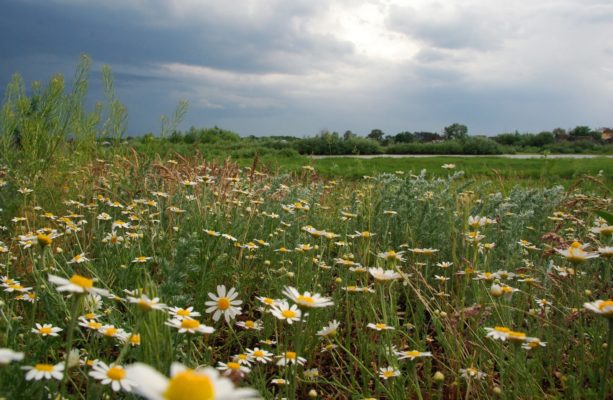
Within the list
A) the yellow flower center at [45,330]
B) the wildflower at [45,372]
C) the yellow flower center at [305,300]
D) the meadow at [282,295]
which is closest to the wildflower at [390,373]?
the meadow at [282,295]

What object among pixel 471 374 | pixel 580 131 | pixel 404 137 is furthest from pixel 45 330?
pixel 580 131

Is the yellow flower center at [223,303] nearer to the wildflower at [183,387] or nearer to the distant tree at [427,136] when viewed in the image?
the wildflower at [183,387]

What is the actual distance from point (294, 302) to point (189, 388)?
138 centimetres

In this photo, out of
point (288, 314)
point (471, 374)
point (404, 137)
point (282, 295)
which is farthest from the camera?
point (404, 137)

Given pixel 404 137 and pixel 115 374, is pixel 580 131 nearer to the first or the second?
pixel 404 137

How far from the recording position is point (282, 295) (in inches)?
97.0

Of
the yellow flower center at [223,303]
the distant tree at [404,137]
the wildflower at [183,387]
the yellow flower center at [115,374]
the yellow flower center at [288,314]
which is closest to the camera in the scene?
the wildflower at [183,387]

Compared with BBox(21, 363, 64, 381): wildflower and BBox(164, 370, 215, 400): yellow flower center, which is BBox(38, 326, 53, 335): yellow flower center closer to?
BBox(21, 363, 64, 381): wildflower

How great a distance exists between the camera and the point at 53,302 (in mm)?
2033

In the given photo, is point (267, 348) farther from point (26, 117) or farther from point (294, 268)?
point (26, 117)

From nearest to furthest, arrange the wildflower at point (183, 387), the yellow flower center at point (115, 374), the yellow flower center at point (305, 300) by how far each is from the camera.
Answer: the wildflower at point (183, 387) < the yellow flower center at point (115, 374) < the yellow flower center at point (305, 300)

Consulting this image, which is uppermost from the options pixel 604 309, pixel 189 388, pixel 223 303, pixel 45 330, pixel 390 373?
pixel 189 388

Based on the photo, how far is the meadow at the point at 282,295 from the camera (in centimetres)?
142

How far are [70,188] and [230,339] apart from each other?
2965 millimetres
